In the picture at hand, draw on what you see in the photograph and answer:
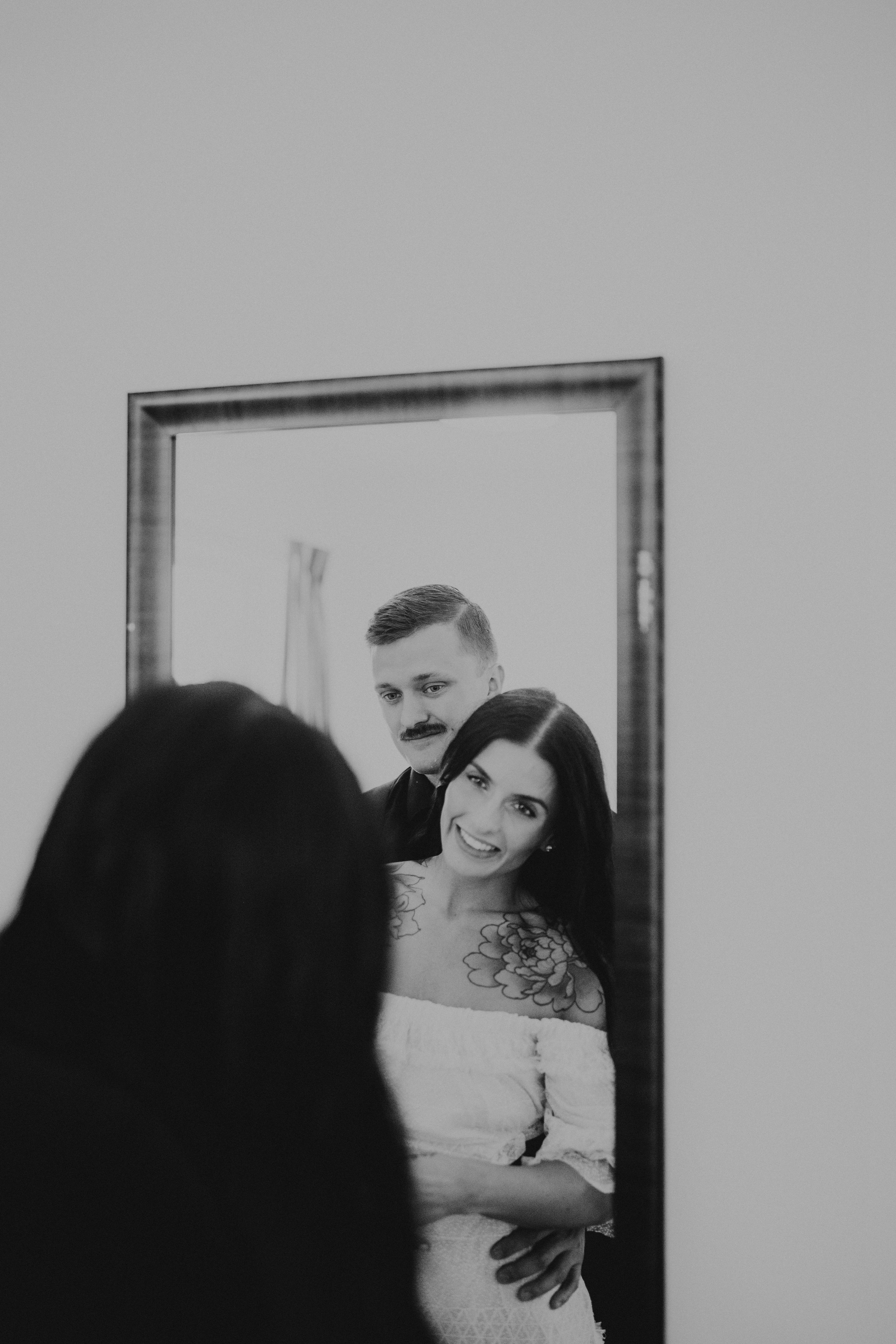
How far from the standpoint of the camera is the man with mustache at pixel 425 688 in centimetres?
120

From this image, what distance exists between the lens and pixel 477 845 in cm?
120

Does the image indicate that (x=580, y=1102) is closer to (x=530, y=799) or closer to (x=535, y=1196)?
(x=535, y=1196)

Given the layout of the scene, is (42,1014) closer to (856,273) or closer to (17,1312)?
(17,1312)

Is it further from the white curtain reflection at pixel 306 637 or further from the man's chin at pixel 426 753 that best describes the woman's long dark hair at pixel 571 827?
the white curtain reflection at pixel 306 637

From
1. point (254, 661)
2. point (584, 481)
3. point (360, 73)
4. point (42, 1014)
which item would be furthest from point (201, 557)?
point (42, 1014)

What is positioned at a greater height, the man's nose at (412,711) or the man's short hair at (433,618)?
→ the man's short hair at (433,618)

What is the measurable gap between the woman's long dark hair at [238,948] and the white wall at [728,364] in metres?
0.58

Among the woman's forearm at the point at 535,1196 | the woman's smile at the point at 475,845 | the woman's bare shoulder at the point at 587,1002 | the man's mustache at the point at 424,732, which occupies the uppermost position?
the man's mustache at the point at 424,732

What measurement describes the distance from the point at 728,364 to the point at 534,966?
2.49 ft

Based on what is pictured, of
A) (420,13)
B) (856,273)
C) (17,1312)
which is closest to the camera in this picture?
(17,1312)

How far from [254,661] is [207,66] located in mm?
802

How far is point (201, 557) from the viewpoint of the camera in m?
1.30

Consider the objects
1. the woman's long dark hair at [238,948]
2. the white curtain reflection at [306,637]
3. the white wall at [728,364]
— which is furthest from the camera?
the white curtain reflection at [306,637]

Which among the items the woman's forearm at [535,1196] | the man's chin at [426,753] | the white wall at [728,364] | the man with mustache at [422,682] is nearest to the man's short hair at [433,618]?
the man with mustache at [422,682]
